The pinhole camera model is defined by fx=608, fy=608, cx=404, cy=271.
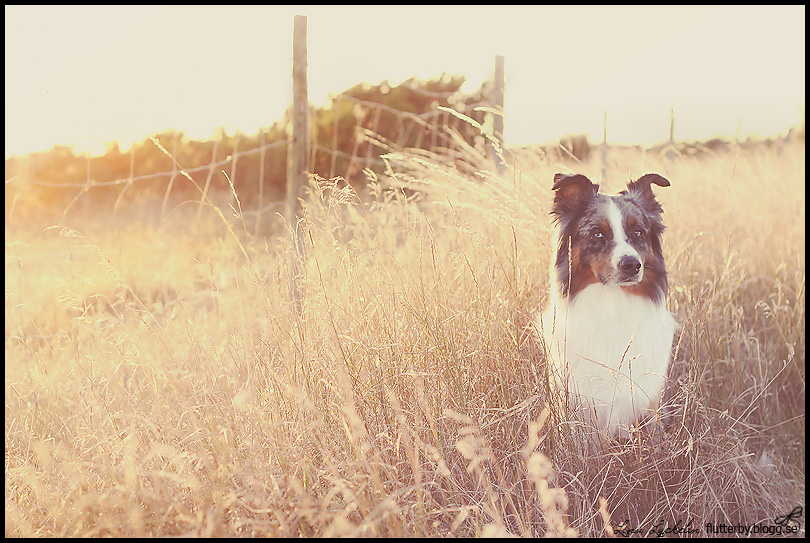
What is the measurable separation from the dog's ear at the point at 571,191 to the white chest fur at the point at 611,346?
417mm

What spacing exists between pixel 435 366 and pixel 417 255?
74 cm

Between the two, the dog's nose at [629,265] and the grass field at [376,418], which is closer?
the grass field at [376,418]

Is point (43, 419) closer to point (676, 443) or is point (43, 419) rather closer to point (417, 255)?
point (417, 255)

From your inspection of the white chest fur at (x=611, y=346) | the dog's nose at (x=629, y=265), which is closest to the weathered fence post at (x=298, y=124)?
the white chest fur at (x=611, y=346)

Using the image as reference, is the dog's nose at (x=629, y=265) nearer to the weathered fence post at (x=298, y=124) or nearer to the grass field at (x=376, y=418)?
the grass field at (x=376, y=418)

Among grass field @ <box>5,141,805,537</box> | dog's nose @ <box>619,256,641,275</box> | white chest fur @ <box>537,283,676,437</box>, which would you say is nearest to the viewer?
grass field @ <box>5,141,805,537</box>

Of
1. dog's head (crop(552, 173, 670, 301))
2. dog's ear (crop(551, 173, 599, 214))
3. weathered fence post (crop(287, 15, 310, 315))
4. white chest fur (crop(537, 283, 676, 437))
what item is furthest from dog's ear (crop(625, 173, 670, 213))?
weathered fence post (crop(287, 15, 310, 315))

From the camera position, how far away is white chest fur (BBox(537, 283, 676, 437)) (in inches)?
106

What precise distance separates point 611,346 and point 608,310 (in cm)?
16

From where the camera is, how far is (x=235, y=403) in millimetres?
2359

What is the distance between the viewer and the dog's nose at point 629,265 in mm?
2588

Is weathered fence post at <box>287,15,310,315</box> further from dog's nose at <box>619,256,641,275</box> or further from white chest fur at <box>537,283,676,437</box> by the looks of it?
dog's nose at <box>619,256,641,275</box>

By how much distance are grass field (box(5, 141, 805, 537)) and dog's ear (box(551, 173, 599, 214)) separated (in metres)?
0.41

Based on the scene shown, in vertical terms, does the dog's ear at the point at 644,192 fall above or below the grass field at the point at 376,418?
above
